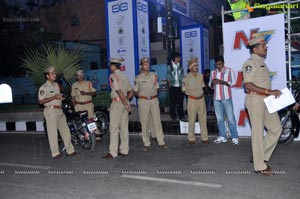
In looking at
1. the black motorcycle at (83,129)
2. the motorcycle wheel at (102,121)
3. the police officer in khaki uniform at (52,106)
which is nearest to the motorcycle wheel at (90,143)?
the black motorcycle at (83,129)

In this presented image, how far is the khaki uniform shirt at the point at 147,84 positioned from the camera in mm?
6660

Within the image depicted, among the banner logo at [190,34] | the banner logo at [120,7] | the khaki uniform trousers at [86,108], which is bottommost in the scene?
the khaki uniform trousers at [86,108]

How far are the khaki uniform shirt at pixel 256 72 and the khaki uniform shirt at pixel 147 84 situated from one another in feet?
7.63

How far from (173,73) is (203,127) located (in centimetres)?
180

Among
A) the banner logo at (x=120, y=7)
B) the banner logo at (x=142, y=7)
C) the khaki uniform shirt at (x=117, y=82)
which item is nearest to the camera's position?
the khaki uniform shirt at (x=117, y=82)

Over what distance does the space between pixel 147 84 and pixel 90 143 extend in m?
1.61

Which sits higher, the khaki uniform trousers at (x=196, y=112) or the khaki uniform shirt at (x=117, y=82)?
the khaki uniform shirt at (x=117, y=82)

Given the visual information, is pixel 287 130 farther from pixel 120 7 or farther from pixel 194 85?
pixel 120 7

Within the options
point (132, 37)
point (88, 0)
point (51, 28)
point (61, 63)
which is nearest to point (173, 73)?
point (132, 37)

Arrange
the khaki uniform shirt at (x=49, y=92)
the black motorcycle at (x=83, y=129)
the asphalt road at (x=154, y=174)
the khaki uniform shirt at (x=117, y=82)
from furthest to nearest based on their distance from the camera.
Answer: the black motorcycle at (x=83, y=129) → the khaki uniform shirt at (x=49, y=92) → the khaki uniform shirt at (x=117, y=82) → the asphalt road at (x=154, y=174)

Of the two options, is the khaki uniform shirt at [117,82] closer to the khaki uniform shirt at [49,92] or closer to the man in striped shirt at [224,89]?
the khaki uniform shirt at [49,92]

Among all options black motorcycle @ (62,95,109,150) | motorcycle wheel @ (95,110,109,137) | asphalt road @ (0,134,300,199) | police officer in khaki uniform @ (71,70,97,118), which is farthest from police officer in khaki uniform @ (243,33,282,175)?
motorcycle wheel @ (95,110,109,137)

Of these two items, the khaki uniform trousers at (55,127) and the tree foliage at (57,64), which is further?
the tree foliage at (57,64)

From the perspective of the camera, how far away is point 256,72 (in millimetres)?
4648
